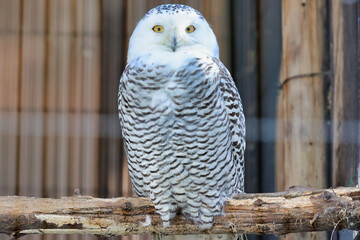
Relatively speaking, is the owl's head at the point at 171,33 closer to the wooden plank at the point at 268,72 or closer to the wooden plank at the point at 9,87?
the wooden plank at the point at 268,72

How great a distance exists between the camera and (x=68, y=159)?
237 cm

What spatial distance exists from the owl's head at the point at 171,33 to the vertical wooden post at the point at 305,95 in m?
0.57

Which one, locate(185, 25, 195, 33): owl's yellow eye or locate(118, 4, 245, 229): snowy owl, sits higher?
locate(185, 25, 195, 33): owl's yellow eye

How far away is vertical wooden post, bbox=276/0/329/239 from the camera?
2.12 meters

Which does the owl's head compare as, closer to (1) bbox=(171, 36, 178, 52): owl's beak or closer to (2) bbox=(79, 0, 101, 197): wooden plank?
(1) bbox=(171, 36, 178, 52): owl's beak

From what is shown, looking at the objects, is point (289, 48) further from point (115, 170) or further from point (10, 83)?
point (10, 83)

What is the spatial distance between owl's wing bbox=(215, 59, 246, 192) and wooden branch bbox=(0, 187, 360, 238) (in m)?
0.27

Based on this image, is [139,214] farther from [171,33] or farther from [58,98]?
[58,98]

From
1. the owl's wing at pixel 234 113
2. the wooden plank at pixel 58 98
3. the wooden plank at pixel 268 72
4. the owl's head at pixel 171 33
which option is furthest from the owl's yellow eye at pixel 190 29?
the wooden plank at pixel 58 98

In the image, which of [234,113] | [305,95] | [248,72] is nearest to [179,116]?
[234,113]

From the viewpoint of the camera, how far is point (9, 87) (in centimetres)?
238

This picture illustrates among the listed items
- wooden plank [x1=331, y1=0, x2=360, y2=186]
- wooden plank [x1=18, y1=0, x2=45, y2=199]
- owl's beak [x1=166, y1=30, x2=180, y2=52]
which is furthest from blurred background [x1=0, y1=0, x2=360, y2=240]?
owl's beak [x1=166, y1=30, x2=180, y2=52]

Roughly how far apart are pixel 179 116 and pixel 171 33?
301 mm

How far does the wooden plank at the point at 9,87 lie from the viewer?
7.57ft
